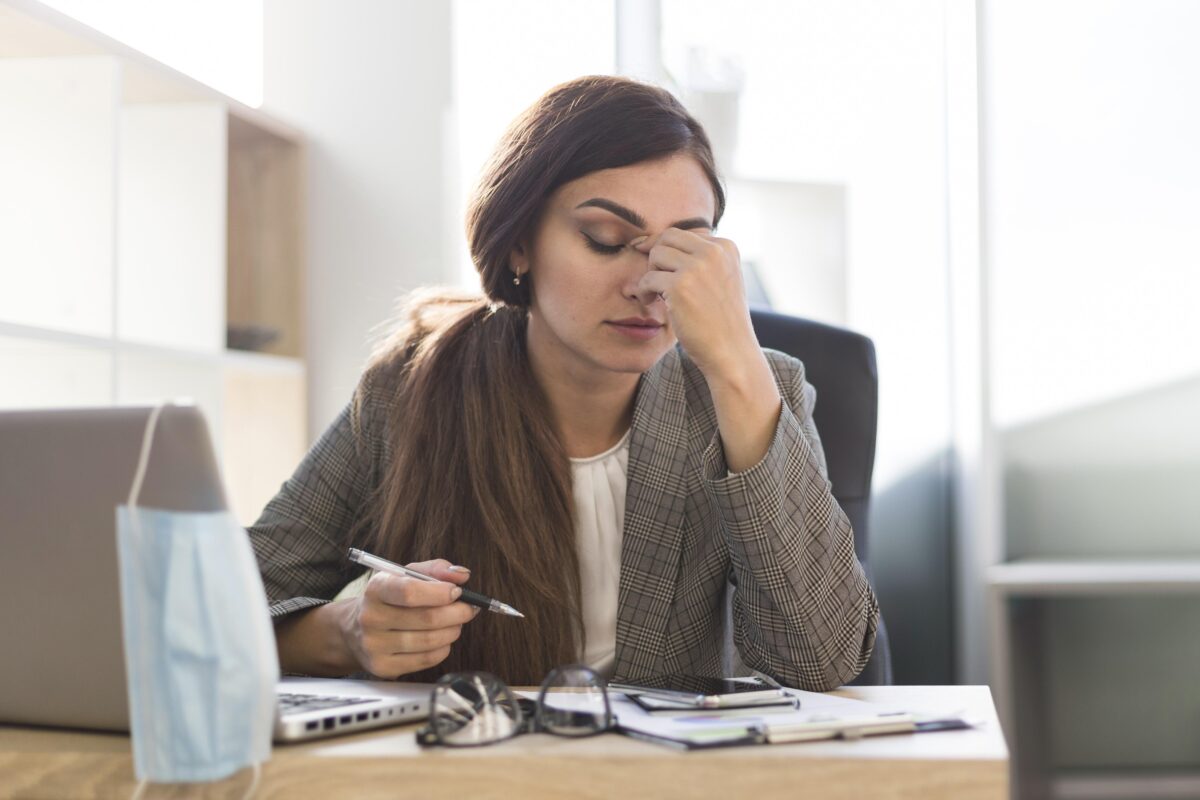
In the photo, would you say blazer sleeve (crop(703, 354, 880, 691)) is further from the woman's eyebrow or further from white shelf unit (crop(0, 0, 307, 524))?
white shelf unit (crop(0, 0, 307, 524))

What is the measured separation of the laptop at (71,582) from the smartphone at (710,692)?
0.17 m

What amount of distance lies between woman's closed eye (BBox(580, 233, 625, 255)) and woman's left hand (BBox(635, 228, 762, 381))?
93 millimetres

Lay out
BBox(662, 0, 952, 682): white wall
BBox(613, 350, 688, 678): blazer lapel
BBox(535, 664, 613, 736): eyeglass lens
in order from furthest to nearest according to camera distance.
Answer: BBox(662, 0, 952, 682): white wall < BBox(613, 350, 688, 678): blazer lapel < BBox(535, 664, 613, 736): eyeglass lens

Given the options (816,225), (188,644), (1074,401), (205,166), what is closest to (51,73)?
(205,166)

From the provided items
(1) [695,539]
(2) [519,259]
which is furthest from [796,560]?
(2) [519,259]

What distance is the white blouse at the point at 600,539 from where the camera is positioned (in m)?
1.39

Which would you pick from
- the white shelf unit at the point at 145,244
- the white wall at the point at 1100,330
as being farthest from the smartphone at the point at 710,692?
the white wall at the point at 1100,330

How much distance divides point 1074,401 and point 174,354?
178 centimetres

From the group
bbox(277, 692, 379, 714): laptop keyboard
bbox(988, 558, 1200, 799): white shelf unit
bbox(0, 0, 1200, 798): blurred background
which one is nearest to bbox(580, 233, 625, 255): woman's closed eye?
bbox(277, 692, 379, 714): laptop keyboard

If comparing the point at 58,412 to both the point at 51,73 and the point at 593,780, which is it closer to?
the point at 593,780

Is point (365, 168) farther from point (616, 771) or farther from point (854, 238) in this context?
point (616, 771)

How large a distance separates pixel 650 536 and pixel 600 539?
0.43ft

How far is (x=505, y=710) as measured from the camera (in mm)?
767

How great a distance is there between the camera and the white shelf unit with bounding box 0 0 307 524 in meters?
2.12
